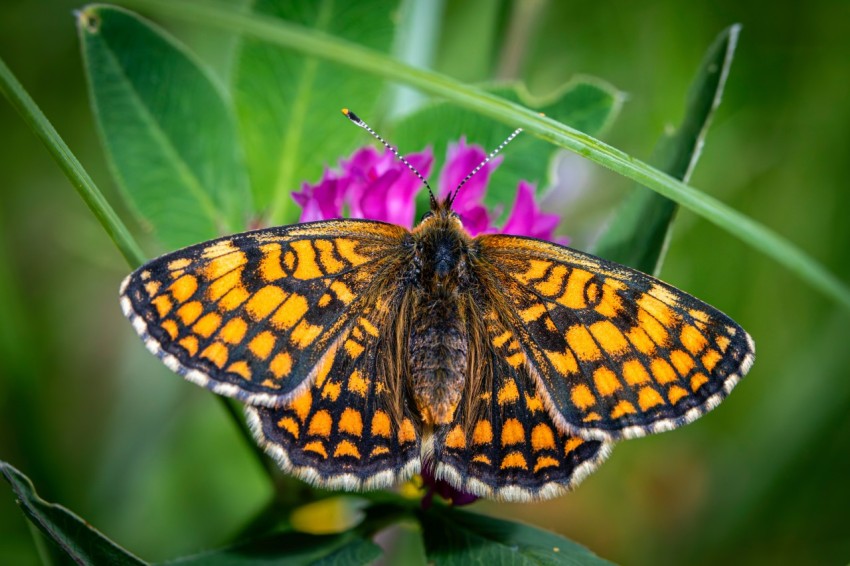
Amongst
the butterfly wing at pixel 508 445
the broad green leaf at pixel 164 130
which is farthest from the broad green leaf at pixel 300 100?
the butterfly wing at pixel 508 445

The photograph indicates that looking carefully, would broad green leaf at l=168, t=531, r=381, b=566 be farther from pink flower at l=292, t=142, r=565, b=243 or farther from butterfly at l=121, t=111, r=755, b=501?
pink flower at l=292, t=142, r=565, b=243

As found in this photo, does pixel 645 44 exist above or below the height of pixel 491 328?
above

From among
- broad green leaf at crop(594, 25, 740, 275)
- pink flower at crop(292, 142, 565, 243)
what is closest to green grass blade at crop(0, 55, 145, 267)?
pink flower at crop(292, 142, 565, 243)

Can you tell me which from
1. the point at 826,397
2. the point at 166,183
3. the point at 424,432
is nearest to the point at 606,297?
the point at 424,432

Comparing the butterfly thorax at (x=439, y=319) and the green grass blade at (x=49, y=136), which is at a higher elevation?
the green grass blade at (x=49, y=136)

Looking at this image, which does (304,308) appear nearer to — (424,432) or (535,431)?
(424,432)

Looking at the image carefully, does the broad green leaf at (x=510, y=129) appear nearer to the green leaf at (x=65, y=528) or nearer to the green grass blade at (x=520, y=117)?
the green grass blade at (x=520, y=117)

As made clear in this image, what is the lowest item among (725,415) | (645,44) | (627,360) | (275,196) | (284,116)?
(725,415)
